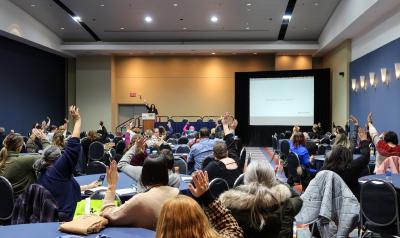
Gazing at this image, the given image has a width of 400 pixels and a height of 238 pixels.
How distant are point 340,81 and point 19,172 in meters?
15.6

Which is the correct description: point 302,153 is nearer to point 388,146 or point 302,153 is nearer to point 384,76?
point 388,146

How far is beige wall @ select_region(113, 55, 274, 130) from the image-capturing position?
2359 cm

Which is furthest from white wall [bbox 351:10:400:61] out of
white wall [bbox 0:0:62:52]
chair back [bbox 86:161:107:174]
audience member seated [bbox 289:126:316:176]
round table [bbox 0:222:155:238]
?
white wall [bbox 0:0:62:52]

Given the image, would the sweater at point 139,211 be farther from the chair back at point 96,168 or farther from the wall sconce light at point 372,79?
the wall sconce light at point 372,79

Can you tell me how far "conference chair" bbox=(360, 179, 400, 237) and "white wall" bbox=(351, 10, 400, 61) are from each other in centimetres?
810

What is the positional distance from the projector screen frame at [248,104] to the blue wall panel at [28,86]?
9.03 meters

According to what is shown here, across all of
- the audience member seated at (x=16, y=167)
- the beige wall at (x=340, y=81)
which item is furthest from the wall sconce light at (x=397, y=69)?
the audience member seated at (x=16, y=167)

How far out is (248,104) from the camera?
21.1 meters

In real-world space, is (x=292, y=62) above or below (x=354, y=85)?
above

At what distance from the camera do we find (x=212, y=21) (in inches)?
707

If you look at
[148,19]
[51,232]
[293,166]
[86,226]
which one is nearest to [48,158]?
[51,232]

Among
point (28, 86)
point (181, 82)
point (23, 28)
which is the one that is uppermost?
point (23, 28)

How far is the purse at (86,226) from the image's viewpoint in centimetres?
278

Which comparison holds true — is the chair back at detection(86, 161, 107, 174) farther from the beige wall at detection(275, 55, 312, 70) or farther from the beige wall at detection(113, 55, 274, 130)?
the beige wall at detection(113, 55, 274, 130)
